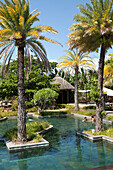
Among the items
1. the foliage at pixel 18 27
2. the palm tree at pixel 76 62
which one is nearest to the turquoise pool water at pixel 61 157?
the foliage at pixel 18 27

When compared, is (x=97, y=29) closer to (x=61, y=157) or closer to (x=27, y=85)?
(x=61, y=157)

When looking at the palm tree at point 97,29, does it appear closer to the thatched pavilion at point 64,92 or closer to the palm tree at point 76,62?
the palm tree at point 76,62

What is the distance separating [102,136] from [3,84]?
20.0m

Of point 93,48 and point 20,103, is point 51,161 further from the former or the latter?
point 93,48

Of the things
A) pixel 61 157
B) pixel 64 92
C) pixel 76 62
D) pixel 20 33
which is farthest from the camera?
pixel 64 92

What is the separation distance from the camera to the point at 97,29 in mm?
13344

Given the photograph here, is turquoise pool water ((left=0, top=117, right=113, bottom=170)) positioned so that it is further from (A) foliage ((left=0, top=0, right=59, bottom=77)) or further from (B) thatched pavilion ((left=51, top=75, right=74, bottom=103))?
(B) thatched pavilion ((left=51, top=75, right=74, bottom=103))

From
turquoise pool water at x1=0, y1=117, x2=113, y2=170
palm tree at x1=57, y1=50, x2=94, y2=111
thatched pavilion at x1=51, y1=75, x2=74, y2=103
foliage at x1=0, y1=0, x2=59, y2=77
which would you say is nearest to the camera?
turquoise pool water at x1=0, y1=117, x2=113, y2=170

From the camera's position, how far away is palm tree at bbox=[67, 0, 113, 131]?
43.3 feet

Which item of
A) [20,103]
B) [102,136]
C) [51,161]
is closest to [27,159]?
[51,161]

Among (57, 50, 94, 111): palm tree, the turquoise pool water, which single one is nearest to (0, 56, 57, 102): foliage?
(57, 50, 94, 111): palm tree

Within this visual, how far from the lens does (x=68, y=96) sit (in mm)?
40406

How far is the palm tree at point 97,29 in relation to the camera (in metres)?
13.2

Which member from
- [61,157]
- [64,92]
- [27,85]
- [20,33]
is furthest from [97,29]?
[64,92]
